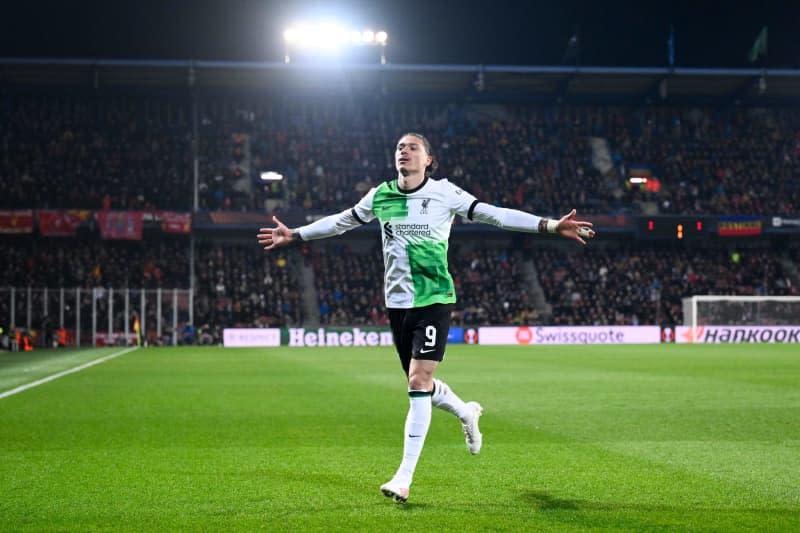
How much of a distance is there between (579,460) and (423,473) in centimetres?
164

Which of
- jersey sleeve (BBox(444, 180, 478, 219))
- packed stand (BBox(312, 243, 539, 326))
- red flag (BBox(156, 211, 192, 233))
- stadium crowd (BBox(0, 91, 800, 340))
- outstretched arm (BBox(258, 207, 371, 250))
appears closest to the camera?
jersey sleeve (BBox(444, 180, 478, 219))

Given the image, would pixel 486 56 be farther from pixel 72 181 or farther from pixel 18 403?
pixel 18 403

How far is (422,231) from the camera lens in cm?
719

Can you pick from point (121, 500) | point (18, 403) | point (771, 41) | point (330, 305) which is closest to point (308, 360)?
point (18, 403)

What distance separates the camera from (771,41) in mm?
57000

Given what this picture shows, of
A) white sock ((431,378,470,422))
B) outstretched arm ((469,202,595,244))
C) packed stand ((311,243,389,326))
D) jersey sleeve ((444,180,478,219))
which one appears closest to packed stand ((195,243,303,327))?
packed stand ((311,243,389,326))

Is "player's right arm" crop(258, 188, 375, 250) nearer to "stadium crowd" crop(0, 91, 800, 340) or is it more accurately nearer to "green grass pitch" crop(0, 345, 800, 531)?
"green grass pitch" crop(0, 345, 800, 531)

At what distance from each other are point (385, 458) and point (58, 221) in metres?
41.7

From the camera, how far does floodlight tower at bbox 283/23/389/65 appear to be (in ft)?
170

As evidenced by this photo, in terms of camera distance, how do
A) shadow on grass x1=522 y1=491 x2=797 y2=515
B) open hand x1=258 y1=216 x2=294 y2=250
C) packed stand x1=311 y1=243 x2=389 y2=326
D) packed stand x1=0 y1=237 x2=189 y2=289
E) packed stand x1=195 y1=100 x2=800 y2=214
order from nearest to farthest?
shadow on grass x1=522 y1=491 x2=797 y2=515
open hand x1=258 y1=216 x2=294 y2=250
packed stand x1=0 y1=237 x2=189 y2=289
packed stand x1=311 y1=243 x2=389 y2=326
packed stand x1=195 y1=100 x2=800 y2=214

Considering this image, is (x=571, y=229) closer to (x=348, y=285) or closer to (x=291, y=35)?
(x=348, y=285)

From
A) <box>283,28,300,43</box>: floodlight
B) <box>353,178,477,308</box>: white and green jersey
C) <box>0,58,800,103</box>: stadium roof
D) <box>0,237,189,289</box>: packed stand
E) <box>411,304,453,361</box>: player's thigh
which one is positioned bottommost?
<box>411,304,453,361</box>: player's thigh

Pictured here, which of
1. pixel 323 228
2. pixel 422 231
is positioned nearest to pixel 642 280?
pixel 323 228

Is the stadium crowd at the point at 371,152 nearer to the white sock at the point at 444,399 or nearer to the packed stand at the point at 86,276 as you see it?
the packed stand at the point at 86,276
